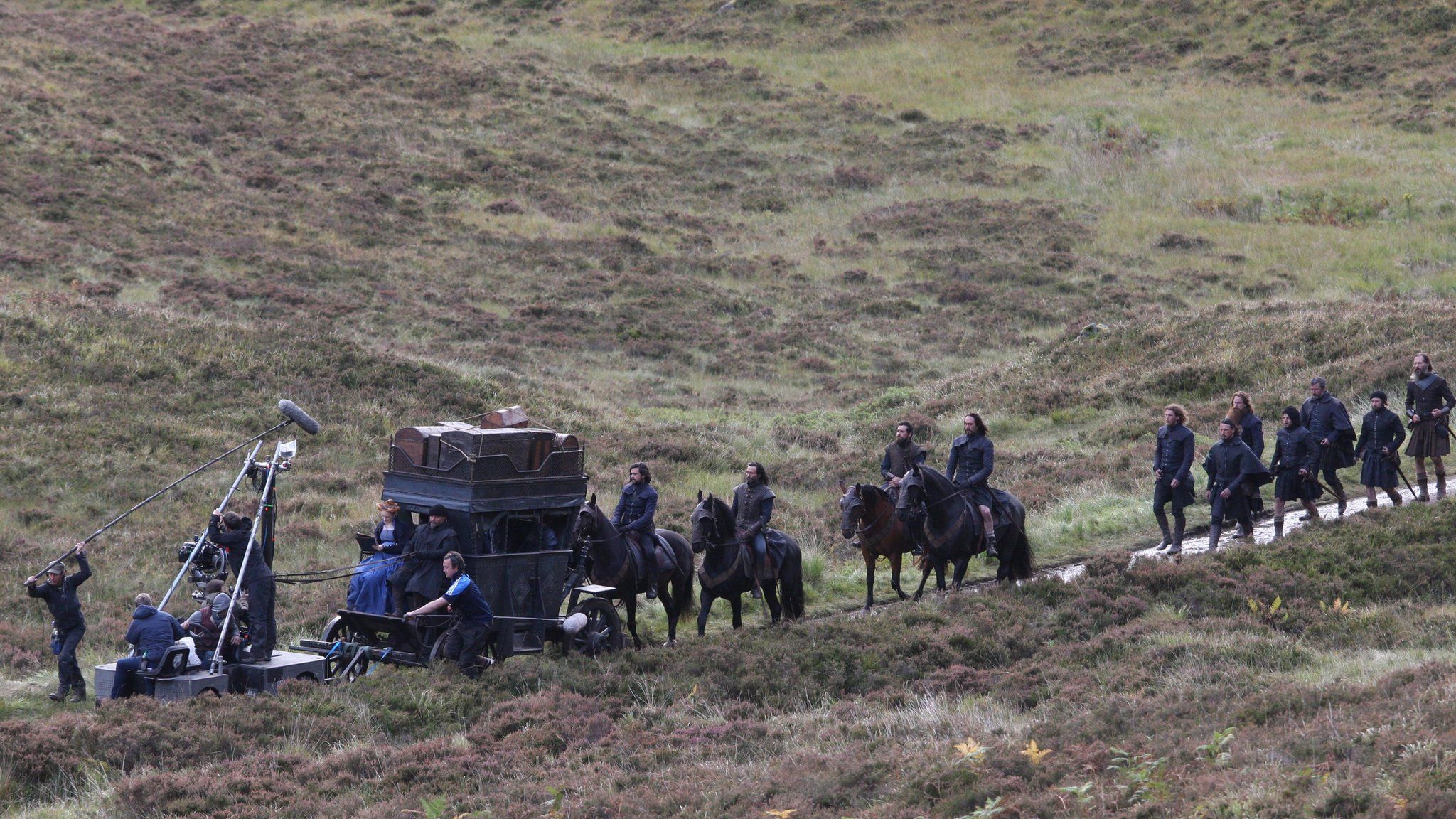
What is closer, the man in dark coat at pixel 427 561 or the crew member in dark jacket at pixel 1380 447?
the man in dark coat at pixel 427 561

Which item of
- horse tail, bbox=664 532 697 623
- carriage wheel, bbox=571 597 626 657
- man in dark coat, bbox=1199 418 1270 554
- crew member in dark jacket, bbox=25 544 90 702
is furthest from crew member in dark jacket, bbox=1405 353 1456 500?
crew member in dark jacket, bbox=25 544 90 702

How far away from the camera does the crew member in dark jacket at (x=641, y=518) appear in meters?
15.8

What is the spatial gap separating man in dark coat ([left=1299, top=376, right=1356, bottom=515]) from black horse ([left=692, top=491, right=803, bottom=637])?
7.95 meters

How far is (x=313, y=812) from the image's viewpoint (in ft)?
31.7

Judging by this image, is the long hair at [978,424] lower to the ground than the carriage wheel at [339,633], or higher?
higher

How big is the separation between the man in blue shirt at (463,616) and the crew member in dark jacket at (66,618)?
13.1ft

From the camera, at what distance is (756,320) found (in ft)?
130

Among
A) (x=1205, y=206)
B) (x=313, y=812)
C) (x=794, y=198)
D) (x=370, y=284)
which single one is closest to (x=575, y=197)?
(x=794, y=198)

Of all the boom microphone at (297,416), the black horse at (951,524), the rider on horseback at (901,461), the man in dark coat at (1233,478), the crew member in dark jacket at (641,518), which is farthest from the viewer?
the man in dark coat at (1233,478)

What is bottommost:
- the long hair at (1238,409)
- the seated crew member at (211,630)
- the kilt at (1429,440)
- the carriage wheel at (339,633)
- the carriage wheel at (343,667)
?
the carriage wheel at (343,667)

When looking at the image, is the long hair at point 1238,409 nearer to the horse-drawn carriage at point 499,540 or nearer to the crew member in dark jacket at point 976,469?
the crew member in dark jacket at point 976,469

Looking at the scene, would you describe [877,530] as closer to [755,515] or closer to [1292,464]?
[755,515]

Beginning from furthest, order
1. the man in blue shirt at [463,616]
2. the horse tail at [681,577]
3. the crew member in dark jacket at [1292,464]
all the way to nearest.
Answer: the crew member in dark jacket at [1292,464] → the horse tail at [681,577] → the man in blue shirt at [463,616]

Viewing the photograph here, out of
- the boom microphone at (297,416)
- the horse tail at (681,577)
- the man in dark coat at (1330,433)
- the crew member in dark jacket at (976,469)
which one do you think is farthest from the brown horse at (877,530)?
the boom microphone at (297,416)
